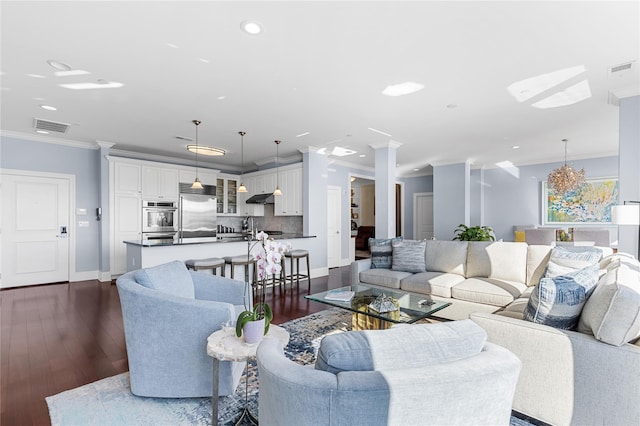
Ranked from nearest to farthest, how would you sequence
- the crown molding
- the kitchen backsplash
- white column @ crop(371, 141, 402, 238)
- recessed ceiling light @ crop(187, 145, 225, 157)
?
the crown molding → white column @ crop(371, 141, 402, 238) → recessed ceiling light @ crop(187, 145, 225, 157) → the kitchen backsplash

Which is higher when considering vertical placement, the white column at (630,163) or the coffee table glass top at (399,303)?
the white column at (630,163)

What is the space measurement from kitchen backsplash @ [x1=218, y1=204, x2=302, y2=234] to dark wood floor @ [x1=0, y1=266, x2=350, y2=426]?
2.04m

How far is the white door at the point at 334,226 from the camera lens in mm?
7531

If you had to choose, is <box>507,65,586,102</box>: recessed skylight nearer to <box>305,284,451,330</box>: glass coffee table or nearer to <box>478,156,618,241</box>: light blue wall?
<box>305,284,451,330</box>: glass coffee table

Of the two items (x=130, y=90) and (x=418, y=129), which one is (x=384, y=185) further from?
(x=130, y=90)

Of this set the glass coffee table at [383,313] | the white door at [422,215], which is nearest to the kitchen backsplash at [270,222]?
the glass coffee table at [383,313]

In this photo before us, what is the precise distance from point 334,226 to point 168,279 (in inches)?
216

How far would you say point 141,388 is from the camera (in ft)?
6.65

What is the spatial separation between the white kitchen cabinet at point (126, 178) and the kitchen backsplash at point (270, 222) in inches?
87.5

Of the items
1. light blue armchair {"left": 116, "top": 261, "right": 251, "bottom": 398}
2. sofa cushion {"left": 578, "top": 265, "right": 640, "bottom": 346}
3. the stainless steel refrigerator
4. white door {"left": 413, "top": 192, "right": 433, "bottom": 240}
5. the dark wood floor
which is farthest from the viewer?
white door {"left": 413, "top": 192, "right": 433, "bottom": 240}

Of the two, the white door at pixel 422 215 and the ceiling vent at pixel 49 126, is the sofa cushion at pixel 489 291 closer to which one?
the white door at pixel 422 215

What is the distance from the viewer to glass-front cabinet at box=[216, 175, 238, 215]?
7859 mm

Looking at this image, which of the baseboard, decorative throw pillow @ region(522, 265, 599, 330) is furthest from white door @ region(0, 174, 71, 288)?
decorative throw pillow @ region(522, 265, 599, 330)

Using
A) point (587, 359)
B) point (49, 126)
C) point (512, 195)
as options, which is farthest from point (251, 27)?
point (512, 195)
